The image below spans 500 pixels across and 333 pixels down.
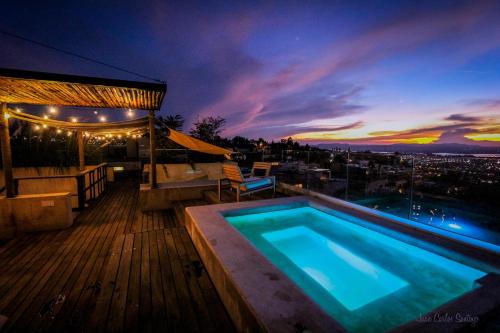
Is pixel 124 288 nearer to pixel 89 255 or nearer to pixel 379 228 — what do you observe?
pixel 89 255

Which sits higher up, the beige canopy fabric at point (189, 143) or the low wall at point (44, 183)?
the beige canopy fabric at point (189, 143)

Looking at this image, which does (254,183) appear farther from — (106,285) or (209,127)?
(209,127)

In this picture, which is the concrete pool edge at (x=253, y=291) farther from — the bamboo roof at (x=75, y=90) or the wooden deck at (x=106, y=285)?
the bamboo roof at (x=75, y=90)

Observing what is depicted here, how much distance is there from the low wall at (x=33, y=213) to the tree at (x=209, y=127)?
74.8ft

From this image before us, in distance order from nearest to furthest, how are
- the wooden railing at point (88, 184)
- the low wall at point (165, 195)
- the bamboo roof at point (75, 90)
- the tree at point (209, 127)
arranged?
the bamboo roof at point (75, 90) < the low wall at point (165, 195) < the wooden railing at point (88, 184) < the tree at point (209, 127)

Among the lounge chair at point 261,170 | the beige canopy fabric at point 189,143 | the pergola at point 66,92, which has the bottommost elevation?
the lounge chair at point 261,170

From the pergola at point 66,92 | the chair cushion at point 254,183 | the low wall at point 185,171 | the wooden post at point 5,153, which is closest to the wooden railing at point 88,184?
the wooden post at point 5,153

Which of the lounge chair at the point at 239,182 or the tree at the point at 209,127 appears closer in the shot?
the lounge chair at the point at 239,182

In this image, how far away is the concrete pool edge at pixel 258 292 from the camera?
1353 mm

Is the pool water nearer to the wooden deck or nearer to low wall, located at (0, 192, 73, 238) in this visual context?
the wooden deck

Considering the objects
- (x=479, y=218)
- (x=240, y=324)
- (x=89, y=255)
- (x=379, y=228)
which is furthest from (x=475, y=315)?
(x=89, y=255)

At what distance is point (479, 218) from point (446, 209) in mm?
525

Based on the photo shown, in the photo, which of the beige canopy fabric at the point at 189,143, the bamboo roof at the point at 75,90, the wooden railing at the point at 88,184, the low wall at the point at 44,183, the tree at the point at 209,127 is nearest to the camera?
the bamboo roof at the point at 75,90

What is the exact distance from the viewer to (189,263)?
2.65 meters
